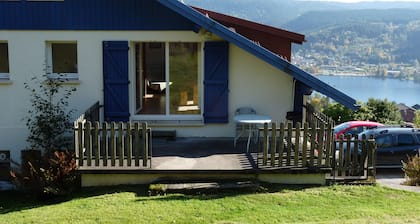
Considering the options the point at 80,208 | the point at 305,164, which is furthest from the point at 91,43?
the point at 305,164

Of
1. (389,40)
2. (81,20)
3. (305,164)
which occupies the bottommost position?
(305,164)

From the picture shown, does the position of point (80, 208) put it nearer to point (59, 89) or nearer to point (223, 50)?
point (59, 89)

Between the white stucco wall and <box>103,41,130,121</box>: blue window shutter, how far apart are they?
17cm

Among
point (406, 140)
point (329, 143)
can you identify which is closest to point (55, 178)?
point (329, 143)

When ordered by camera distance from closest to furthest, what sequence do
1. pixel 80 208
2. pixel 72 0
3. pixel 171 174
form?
1. pixel 80 208
2. pixel 171 174
3. pixel 72 0

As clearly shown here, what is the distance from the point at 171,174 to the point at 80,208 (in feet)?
6.48

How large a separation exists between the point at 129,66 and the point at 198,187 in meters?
4.58

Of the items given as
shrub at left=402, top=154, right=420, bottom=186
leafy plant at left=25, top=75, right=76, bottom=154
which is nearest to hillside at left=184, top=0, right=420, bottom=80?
leafy plant at left=25, top=75, right=76, bottom=154

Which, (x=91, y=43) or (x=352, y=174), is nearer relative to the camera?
(x=352, y=174)

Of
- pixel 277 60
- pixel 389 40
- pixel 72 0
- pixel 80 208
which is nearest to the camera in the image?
pixel 80 208

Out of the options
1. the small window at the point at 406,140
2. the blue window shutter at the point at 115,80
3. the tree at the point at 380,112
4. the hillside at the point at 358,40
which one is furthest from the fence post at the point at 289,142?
the hillside at the point at 358,40

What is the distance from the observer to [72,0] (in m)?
12.2

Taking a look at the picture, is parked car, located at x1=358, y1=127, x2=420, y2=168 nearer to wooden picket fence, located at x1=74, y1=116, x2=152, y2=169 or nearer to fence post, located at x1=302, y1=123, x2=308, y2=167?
fence post, located at x1=302, y1=123, x2=308, y2=167

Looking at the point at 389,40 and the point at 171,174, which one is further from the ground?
the point at 389,40
